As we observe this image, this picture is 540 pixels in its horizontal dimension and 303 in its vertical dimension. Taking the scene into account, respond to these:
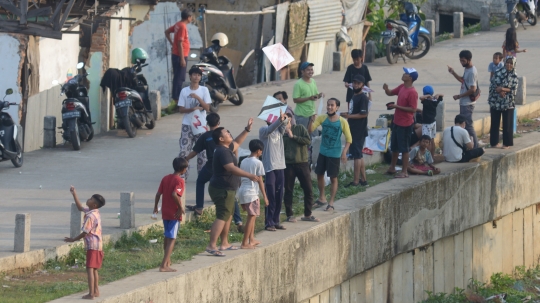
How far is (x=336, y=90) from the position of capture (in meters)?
18.4

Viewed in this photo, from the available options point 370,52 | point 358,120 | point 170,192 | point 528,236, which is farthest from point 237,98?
point 170,192

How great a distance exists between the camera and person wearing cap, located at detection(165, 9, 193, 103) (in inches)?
651

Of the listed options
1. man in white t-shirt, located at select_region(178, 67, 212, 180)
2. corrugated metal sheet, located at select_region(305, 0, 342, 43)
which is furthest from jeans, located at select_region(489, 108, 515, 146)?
corrugated metal sheet, located at select_region(305, 0, 342, 43)

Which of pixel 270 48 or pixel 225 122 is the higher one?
pixel 270 48

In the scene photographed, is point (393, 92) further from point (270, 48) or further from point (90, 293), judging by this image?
point (90, 293)

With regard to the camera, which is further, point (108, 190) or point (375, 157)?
point (375, 157)

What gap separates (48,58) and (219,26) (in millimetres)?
6460

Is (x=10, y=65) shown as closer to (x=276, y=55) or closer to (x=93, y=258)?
(x=276, y=55)

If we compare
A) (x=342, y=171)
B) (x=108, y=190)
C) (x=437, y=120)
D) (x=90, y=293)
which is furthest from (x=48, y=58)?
(x=90, y=293)

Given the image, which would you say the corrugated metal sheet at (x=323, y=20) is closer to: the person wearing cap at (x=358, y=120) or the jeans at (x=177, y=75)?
the jeans at (x=177, y=75)

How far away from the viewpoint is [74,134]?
13.9 metres

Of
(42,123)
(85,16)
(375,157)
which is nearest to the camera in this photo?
(375,157)

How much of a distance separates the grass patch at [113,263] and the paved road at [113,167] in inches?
10.6

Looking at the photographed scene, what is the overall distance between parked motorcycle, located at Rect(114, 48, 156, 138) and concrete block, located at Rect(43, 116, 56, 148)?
93 cm
